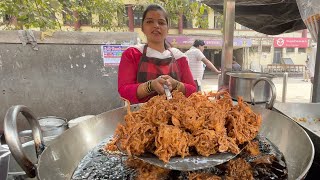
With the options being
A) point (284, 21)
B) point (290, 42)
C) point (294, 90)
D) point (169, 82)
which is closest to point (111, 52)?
point (169, 82)

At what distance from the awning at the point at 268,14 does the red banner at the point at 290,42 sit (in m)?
18.3

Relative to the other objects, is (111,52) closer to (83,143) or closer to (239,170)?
(83,143)

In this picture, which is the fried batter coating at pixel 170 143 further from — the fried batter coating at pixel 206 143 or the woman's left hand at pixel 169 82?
the woman's left hand at pixel 169 82

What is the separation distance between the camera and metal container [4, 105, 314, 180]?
1032 millimetres

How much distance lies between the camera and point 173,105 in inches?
58.2

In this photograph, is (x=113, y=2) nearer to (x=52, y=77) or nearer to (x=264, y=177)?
(x=52, y=77)

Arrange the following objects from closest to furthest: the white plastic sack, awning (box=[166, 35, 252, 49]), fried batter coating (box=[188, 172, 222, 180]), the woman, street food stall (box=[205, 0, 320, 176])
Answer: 1. fried batter coating (box=[188, 172, 222, 180])
2. the woman
3. street food stall (box=[205, 0, 320, 176])
4. the white plastic sack
5. awning (box=[166, 35, 252, 49])

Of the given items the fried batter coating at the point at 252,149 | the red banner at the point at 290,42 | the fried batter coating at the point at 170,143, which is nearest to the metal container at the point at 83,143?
the fried batter coating at the point at 252,149

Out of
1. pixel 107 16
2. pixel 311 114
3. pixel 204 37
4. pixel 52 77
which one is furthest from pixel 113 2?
pixel 204 37

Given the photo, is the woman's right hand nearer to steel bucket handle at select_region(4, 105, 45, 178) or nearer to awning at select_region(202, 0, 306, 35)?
steel bucket handle at select_region(4, 105, 45, 178)

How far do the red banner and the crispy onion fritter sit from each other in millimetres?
Answer: 24601

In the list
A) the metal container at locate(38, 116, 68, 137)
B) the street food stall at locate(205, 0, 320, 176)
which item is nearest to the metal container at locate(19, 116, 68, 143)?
the metal container at locate(38, 116, 68, 137)

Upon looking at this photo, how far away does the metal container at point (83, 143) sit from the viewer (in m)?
1.03

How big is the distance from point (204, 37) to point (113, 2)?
12.8 meters
